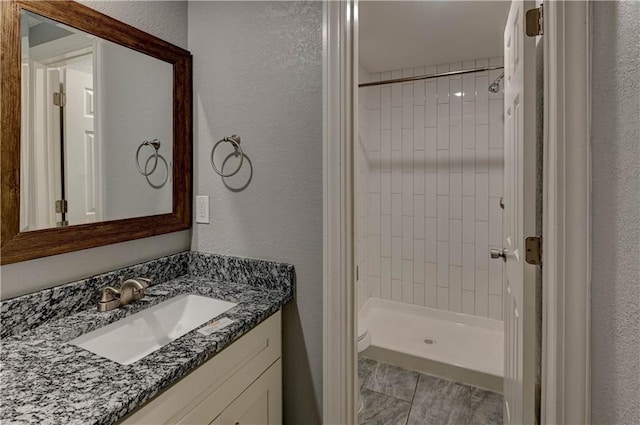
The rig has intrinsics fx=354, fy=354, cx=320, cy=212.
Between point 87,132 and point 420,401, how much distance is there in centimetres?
209

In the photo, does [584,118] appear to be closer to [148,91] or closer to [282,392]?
[282,392]

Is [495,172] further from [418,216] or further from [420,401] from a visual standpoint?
[420,401]

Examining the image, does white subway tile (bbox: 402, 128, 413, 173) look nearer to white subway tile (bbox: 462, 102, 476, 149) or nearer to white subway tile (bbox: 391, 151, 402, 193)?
white subway tile (bbox: 391, 151, 402, 193)

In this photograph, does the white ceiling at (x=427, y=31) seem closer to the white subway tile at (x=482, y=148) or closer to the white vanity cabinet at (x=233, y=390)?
the white subway tile at (x=482, y=148)

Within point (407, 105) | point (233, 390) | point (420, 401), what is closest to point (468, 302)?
point (420, 401)

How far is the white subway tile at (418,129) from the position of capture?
3.02 m

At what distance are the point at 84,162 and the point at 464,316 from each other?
2876 millimetres

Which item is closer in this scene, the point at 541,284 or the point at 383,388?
the point at 541,284

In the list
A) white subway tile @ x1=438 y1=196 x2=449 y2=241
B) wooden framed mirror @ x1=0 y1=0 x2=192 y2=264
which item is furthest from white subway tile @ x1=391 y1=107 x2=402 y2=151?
wooden framed mirror @ x1=0 y1=0 x2=192 y2=264

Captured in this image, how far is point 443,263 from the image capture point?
3.04 m

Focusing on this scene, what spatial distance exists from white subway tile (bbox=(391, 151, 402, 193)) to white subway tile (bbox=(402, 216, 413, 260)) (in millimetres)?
277

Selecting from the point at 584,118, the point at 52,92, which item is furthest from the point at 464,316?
the point at 52,92

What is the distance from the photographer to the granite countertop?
68 cm

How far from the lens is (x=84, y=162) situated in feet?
3.93
